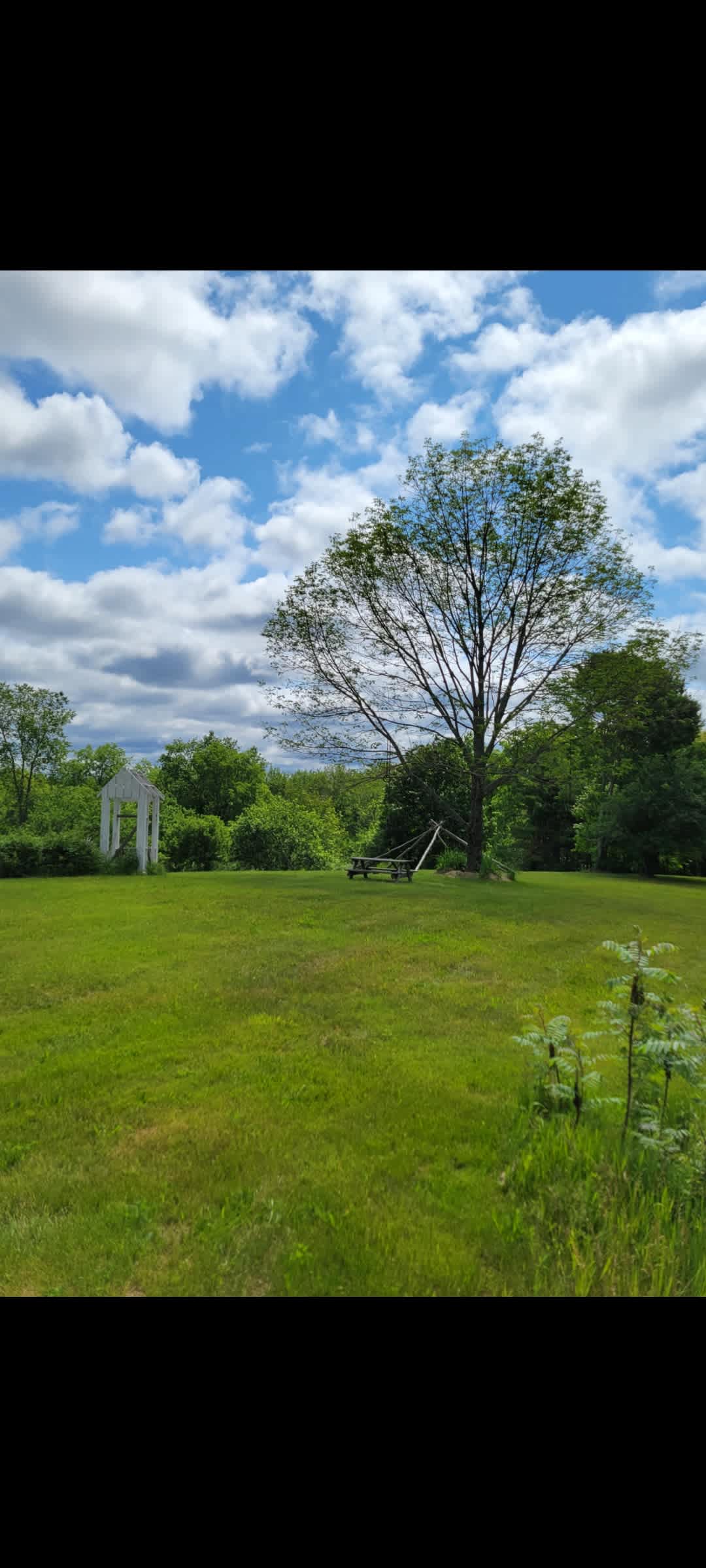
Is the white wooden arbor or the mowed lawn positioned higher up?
the white wooden arbor

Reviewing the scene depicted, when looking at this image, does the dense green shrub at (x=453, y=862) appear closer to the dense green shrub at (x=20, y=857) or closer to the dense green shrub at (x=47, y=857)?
the dense green shrub at (x=47, y=857)

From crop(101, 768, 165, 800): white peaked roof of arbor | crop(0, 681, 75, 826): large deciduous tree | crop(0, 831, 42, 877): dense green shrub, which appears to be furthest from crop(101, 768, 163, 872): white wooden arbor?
crop(0, 681, 75, 826): large deciduous tree

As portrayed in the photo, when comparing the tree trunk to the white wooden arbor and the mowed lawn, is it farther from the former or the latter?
the white wooden arbor

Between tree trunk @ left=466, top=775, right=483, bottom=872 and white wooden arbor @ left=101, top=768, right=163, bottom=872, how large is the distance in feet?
29.9

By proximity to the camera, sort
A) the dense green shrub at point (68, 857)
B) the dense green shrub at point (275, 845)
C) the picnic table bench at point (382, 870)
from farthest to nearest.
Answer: the dense green shrub at point (275, 845) → the dense green shrub at point (68, 857) → the picnic table bench at point (382, 870)

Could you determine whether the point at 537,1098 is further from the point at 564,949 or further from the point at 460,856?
the point at 460,856

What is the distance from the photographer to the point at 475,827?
17.9 meters

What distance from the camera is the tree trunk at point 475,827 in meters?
17.8

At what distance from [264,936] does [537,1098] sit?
583 centimetres

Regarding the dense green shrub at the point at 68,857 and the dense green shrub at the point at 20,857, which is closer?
the dense green shrub at the point at 20,857

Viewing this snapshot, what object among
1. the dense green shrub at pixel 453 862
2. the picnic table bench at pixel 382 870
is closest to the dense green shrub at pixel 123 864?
the picnic table bench at pixel 382 870

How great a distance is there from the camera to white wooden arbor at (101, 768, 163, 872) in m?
18.6

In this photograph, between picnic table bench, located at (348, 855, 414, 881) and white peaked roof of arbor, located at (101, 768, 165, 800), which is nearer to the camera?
picnic table bench, located at (348, 855, 414, 881)

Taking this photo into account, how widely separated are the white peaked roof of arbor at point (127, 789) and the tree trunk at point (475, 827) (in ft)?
30.5
